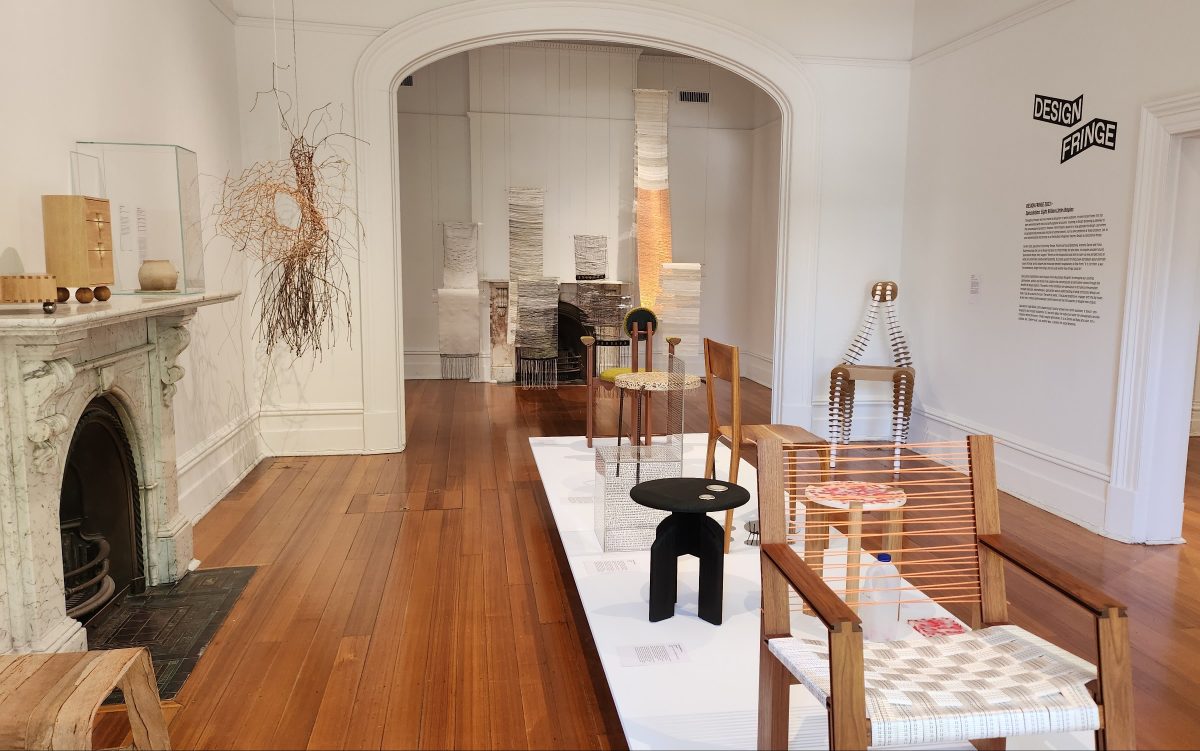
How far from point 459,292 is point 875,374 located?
470 centimetres

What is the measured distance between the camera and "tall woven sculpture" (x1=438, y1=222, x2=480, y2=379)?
8984 mm

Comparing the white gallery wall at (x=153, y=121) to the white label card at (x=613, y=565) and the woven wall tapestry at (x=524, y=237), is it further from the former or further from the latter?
the woven wall tapestry at (x=524, y=237)

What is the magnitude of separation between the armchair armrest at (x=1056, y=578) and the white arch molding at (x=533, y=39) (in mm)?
4449

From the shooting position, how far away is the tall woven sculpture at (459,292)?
8.98m

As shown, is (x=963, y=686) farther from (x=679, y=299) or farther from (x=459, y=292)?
(x=459, y=292)

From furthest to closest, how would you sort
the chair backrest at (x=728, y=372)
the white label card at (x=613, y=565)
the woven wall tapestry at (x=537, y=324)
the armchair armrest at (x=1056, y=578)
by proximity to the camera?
the woven wall tapestry at (x=537, y=324)
the chair backrest at (x=728, y=372)
the white label card at (x=613, y=565)
the armchair armrest at (x=1056, y=578)

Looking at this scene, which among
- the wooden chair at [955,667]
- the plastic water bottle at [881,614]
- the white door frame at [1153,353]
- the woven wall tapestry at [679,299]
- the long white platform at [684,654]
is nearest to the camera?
the wooden chair at [955,667]

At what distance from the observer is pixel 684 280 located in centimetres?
878

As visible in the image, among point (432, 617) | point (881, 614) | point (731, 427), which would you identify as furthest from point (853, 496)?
point (432, 617)

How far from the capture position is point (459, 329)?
9.12 metres

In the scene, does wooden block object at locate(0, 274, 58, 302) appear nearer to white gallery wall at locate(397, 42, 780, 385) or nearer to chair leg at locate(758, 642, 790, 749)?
chair leg at locate(758, 642, 790, 749)

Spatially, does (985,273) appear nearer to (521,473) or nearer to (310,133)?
(521,473)

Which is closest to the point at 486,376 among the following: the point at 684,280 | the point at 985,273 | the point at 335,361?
the point at 684,280

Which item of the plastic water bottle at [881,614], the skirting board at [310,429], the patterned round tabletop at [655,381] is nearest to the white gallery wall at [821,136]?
the skirting board at [310,429]
